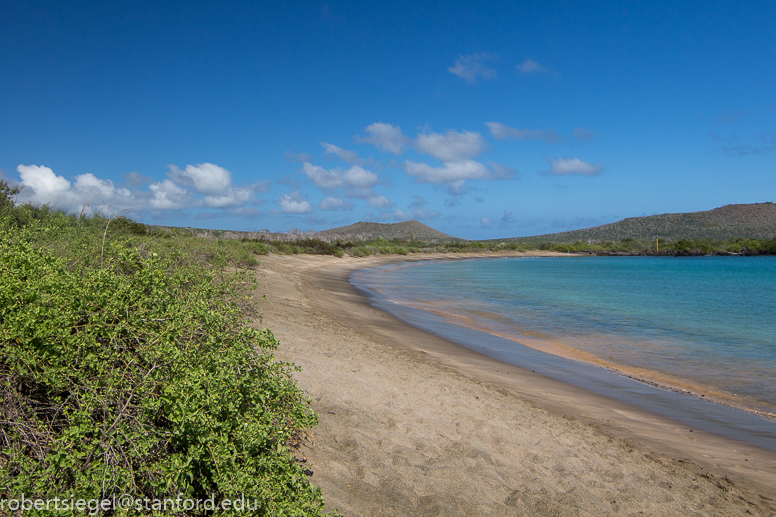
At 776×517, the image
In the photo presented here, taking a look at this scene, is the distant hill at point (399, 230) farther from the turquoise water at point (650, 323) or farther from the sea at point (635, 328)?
the sea at point (635, 328)

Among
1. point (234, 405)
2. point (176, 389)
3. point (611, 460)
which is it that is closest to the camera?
point (176, 389)

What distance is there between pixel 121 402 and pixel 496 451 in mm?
3712

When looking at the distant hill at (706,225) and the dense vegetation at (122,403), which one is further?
the distant hill at (706,225)

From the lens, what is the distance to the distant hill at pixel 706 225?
10375 centimetres

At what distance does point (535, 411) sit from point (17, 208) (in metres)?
14.8

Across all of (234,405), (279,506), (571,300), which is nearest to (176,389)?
(234,405)

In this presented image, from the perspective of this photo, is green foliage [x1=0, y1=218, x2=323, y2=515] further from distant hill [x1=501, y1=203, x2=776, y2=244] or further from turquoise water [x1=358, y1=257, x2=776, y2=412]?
distant hill [x1=501, y1=203, x2=776, y2=244]

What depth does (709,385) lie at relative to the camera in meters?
8.72

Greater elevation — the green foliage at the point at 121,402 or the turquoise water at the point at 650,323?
the green foliage at the point at 121,402

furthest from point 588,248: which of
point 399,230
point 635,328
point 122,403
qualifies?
point 122,403

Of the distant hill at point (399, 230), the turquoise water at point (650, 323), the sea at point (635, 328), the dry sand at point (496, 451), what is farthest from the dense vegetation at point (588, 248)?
the distant hill at point (399, 230)

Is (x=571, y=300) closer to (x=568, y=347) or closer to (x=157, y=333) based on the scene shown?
(x=568, y=347)

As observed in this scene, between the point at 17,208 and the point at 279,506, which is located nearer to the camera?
the point at 279,506

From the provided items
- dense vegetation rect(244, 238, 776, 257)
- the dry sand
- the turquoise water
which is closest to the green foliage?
the dry sand
